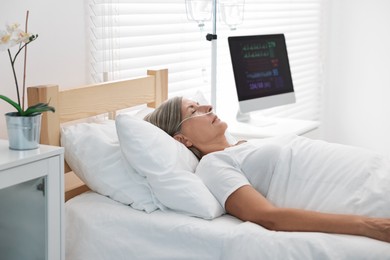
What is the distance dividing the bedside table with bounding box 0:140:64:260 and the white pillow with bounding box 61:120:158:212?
278mm

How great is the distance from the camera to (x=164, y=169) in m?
1.93

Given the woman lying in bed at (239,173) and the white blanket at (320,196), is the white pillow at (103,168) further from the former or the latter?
the white blanket at (320,196)

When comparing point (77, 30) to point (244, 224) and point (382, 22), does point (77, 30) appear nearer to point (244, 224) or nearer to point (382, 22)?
point (244, 224)

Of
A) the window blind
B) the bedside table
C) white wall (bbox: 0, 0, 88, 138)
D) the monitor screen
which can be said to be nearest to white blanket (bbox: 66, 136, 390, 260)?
the bedside table

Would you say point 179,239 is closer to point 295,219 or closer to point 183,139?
point 295,219

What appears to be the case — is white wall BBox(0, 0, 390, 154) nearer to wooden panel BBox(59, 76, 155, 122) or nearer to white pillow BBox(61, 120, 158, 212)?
wooden panel BBox(59, 76, 155, 122)

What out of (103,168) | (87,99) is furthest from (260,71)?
(103,168)

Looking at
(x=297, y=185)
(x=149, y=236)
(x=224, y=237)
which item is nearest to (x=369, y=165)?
(x=297, y=185)

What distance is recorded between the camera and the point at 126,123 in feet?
6.43

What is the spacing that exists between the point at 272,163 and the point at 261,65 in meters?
1.11

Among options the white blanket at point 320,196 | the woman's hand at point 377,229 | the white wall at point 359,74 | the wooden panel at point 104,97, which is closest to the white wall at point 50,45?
the wooden panel at point 104,97

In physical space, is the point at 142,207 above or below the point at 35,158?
below

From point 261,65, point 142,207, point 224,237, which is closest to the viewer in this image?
point 224,237

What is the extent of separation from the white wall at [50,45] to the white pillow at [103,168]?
0.81ft
